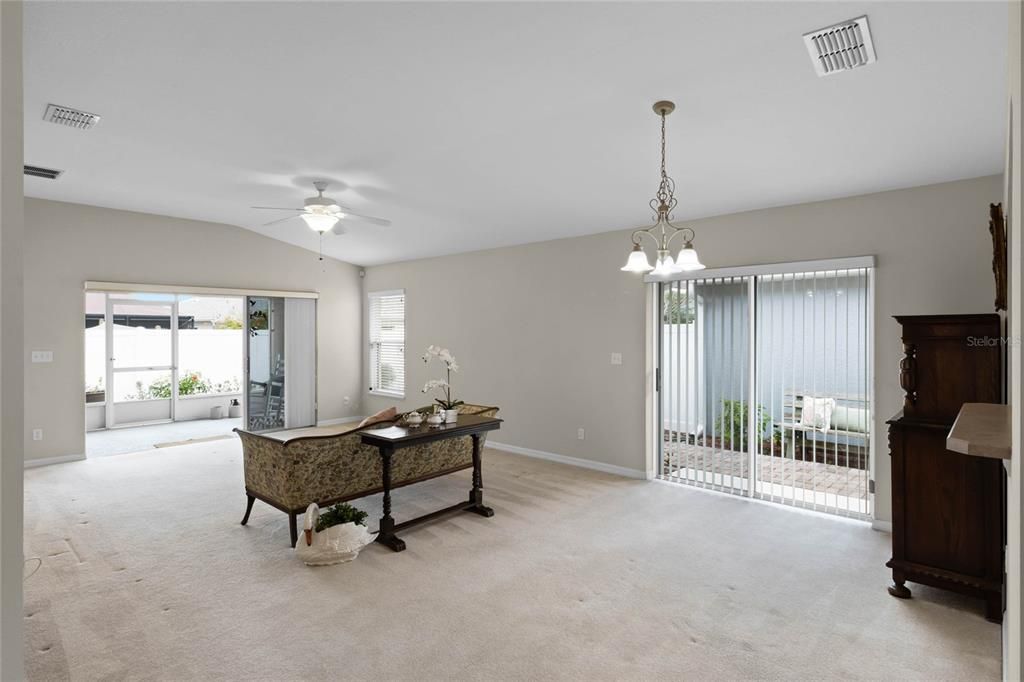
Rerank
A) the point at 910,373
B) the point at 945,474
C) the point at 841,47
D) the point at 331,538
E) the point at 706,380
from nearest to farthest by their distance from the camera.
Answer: the point at 841,47 → the point at 945,474 → the point at 910,373 → the point at 331,538 → the point at 706,380

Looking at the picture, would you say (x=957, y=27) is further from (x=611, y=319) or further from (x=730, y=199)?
(x=611, y=319)

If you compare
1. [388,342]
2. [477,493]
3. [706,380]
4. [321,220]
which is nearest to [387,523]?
[477,493]

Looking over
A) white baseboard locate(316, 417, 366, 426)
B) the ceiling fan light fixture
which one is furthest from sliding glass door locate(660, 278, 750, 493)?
white baseboard locate(316, 417, 366, 426)

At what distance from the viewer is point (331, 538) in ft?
11.5

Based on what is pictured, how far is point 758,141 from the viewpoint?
11.5ft

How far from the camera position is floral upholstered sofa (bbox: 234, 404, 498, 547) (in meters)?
3.67

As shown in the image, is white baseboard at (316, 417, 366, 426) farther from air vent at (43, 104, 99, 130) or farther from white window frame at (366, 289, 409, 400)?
air vent at (43, 104, 99, 130)

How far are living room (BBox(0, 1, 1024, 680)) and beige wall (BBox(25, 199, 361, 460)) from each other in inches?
1.6

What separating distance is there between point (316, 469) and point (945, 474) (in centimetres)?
384

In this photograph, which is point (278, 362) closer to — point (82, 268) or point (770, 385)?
point (82, 268)

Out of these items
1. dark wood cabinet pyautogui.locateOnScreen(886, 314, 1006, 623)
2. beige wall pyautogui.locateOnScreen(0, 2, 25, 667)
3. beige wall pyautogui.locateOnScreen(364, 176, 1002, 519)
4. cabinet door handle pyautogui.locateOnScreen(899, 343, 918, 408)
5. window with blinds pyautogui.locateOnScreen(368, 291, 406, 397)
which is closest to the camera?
beige wall pyautogui.locateOnScreen(0, 2, 25, 667)

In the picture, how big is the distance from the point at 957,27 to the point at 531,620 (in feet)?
11.2

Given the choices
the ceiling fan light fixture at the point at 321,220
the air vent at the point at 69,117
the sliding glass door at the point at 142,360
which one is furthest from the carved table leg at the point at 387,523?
the sliding glass door at the point at 142,360

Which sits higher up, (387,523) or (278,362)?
(278,362)
